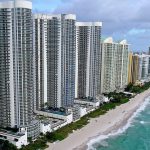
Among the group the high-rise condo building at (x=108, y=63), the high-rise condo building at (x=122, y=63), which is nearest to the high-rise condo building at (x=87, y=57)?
the high-rise condo building at (x=108, y=63)

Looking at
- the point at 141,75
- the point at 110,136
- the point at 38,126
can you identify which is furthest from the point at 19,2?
the point at 141,75

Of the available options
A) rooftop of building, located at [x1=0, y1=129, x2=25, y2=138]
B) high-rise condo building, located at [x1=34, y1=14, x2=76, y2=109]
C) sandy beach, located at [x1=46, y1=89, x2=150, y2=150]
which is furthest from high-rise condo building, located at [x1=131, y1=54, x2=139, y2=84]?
rooftop of building, located at [x1=0, y1=129, x2=25, y2=138]

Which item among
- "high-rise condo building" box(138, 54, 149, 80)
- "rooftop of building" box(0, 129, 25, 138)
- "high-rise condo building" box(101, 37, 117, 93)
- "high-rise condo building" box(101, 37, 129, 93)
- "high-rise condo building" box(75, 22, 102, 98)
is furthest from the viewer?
"high-rise condo building" box(138, 54, 149, 80)

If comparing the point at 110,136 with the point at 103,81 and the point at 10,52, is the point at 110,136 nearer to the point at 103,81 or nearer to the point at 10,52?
the point at 10,52

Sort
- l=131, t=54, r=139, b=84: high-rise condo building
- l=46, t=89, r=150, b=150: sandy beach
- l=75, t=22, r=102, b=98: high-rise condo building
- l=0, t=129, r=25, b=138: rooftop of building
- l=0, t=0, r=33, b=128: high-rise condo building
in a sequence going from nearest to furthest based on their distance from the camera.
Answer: l=0, t=129, r=25, b=138: rooftop of building, l=0, t=0, r=33, b=128: high-rise condo building, l=46, t=89, r=150, b=150: sandy beach, l=75, t=22, r=102, b=98: high-rise condo building, l=131, t=54, r=139, b=84: high-rise condo building

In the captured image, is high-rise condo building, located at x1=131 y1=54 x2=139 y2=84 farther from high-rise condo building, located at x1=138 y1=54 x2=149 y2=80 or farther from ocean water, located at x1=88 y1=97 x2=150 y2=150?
ocean water, located at x1=88 y1=97 x2=150 y2=150

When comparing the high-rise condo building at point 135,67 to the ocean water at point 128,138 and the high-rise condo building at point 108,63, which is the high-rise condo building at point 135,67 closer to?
the high-rise condo building at point 108,63
